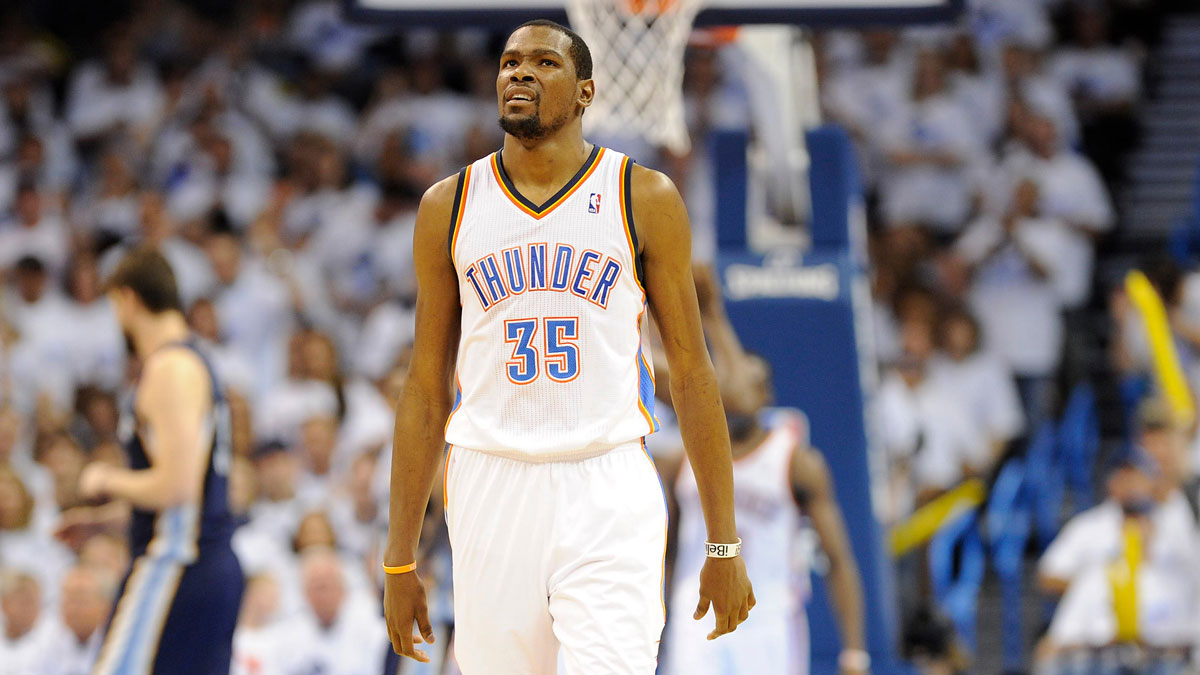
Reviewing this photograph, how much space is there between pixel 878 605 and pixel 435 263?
498 cm

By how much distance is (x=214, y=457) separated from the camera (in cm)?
528

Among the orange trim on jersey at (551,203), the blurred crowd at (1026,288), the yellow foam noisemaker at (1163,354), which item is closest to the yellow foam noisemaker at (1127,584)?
the blurred crowd at (1026,288)

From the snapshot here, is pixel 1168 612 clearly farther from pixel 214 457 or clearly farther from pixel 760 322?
pixel 214 457

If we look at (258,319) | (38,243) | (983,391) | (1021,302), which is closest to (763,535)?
(983,391)

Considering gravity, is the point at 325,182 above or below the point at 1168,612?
above

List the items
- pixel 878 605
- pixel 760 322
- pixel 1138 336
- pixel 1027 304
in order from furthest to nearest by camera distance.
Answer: pixel 1027 304 → pixel 1138 336 → pixel 760 322 → pixel 878 605

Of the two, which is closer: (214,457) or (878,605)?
(214,457)

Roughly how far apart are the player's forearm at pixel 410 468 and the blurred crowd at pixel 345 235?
175 inches

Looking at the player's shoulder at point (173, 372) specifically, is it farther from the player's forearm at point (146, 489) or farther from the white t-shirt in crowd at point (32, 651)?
the white t-shirt in crowd at point (32, 651)

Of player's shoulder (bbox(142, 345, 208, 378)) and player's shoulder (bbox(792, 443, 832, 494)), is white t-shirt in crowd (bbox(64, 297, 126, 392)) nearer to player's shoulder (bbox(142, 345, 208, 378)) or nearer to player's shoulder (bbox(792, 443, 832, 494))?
player's shoulder (bbox(792, 443, 832, 494))

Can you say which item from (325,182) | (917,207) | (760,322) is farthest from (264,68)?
(760,322)

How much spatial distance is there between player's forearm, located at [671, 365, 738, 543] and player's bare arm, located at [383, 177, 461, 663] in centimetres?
61

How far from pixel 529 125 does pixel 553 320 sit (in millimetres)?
452

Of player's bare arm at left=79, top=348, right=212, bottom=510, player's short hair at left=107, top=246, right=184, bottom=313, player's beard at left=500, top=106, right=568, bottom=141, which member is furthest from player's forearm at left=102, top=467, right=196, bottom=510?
player's beard at left=500, top=106, right=568, bottom=141
